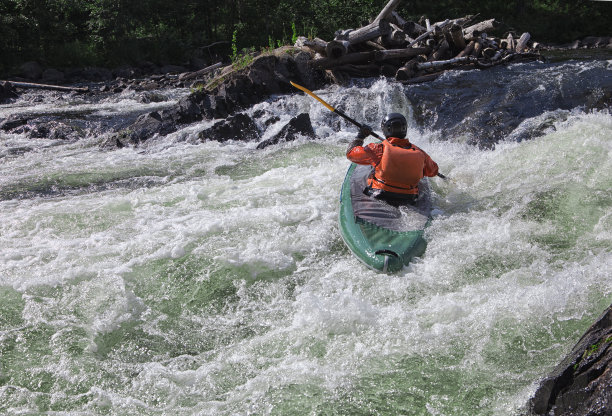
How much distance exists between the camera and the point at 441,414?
9.32 feet

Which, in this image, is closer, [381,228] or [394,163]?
[381,228]

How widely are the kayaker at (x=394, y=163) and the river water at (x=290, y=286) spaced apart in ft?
1.50

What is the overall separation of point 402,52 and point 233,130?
165 inches

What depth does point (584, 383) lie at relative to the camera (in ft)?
7.52

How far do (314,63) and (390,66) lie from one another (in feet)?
5.43

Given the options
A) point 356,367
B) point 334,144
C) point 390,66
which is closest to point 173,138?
point 334,144

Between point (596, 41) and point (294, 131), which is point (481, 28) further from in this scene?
point (596, 41)

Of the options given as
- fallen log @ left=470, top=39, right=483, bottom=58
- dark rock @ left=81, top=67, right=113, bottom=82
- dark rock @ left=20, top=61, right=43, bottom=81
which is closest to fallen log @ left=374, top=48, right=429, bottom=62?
fallen log @ left=470, top=39, right=483, bottom=58

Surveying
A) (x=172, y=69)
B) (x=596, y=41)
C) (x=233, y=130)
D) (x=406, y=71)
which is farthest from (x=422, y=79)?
(x=172, y=69)

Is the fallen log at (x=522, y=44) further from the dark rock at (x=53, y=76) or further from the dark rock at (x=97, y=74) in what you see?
the dark rock at (x=53, y=76)

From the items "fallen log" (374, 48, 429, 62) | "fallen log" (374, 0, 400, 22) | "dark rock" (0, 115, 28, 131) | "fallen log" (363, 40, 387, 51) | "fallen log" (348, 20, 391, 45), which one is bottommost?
"dark rock" (0, 115, 28, 131)

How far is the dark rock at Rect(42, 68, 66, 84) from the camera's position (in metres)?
17.8

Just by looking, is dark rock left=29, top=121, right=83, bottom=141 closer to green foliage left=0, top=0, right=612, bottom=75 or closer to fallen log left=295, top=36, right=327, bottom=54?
fallen log left=295, top=36, right=327, bottom=54

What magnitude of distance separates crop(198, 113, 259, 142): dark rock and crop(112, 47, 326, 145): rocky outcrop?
907 mm
